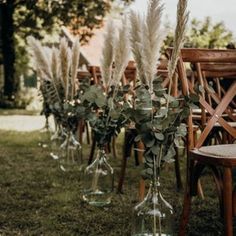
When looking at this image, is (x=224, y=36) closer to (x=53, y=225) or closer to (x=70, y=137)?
(x=70, y=137)

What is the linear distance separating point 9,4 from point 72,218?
61.4 ft

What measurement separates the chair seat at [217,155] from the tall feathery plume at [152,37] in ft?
1.55

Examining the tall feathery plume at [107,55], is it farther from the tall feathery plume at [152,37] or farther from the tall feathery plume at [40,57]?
the tall feathery plume at [40,57]

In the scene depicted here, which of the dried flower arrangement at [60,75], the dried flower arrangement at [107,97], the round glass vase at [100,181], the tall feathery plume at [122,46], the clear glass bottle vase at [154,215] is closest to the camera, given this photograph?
the clear glass bottle vase at [154,215]

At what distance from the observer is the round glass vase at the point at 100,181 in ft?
13.9

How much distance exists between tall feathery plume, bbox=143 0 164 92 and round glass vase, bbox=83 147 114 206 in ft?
5.11

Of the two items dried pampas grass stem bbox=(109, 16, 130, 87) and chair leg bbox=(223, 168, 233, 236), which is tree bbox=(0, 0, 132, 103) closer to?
dried pampas grass stem bbox=(109, 16, 130, 87)

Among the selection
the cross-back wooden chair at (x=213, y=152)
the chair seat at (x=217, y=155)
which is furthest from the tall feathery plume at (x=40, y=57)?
the chair seat at (x=217, y=155)

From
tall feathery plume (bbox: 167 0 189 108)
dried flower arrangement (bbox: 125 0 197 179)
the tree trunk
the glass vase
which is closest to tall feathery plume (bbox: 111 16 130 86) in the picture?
dried flower arrangement (bbox: 125 0 197 179)

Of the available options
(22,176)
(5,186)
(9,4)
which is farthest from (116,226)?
(9,4)

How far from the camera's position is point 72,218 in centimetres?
374

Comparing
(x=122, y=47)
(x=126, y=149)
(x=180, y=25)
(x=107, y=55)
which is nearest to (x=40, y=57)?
(x=126, y=149)

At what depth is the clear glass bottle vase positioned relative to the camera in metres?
2.89

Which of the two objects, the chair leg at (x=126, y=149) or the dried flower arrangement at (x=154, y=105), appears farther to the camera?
the chair leg at (x=126, y=149)
